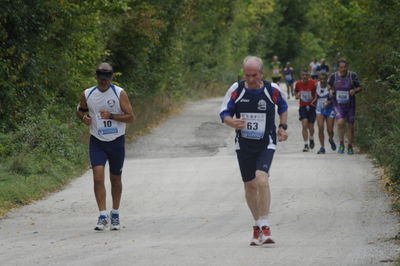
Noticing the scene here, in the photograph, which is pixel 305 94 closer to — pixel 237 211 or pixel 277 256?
pixel 237 211

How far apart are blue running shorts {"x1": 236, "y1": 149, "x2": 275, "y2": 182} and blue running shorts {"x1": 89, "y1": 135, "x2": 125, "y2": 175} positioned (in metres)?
1.88

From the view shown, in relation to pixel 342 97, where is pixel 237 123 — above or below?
above

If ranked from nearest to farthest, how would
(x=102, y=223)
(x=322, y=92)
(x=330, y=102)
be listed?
(x=102, y=223), (x=330, y=102), (x=322, y=92)

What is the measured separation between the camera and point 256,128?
33.4 feet

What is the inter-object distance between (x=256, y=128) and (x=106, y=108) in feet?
7.12

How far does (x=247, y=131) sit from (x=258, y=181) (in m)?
0.55

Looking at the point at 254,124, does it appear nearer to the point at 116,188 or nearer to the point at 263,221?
the point at 263,221

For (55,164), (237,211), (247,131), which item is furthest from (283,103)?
(55,164)

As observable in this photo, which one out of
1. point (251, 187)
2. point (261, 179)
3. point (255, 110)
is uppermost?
point (255, 110)

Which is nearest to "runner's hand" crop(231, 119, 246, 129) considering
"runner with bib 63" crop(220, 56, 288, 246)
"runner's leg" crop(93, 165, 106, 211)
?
"runner with bib 63" crop(220, 56, 288, 246)

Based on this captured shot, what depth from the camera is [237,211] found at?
13102 millimetres

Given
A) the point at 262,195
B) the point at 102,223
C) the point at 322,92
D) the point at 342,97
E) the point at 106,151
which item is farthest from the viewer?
the point at 322,92

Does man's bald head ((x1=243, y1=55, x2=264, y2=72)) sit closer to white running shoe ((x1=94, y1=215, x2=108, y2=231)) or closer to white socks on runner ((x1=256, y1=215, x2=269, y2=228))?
white socks on runner ((x1=256, y1=215, x2=269, y2=228))

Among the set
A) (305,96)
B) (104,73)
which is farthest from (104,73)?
(305,96)
